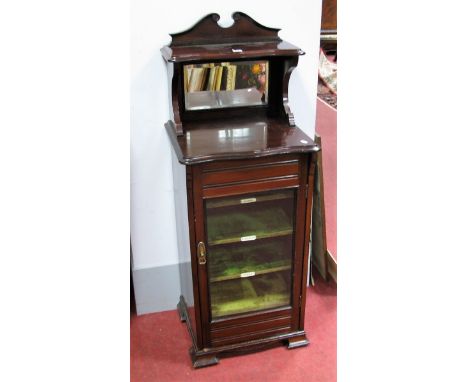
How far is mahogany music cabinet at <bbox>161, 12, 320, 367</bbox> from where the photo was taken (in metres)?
1.82

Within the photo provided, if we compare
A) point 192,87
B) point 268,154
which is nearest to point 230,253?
point 268,154

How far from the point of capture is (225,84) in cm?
205

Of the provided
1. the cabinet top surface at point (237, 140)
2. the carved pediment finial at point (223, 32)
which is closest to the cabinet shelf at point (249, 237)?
the cabinet top surface at point (237, 140)

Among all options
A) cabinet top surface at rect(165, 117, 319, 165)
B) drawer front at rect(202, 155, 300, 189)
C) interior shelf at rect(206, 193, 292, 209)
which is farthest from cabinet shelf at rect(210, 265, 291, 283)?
cabinet top surface at rect(165, 117, 319, 165)

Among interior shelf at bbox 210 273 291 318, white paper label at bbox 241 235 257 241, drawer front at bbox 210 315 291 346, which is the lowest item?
drawer front at bbox 210 315 291 346

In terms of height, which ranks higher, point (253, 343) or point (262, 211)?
point (262, 211)

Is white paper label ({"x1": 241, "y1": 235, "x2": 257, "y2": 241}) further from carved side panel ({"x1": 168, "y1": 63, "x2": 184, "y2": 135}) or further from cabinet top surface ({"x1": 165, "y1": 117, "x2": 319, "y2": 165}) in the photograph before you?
carved side panel ({"x1": 168, "y1": 63, "x2": 184, "y2": 135})

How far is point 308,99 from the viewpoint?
224cm

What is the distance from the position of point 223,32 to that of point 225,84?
0.22 m

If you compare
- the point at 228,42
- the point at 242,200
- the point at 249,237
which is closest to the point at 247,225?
the point at 249,237

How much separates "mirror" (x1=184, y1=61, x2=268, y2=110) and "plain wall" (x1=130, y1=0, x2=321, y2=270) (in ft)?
0.41

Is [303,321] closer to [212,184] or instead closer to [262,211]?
[262,211]

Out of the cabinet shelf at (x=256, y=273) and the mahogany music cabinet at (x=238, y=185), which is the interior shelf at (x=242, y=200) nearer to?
the mahogany music cabinet at (x=238, y=185)

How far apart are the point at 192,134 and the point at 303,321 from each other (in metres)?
1.00
